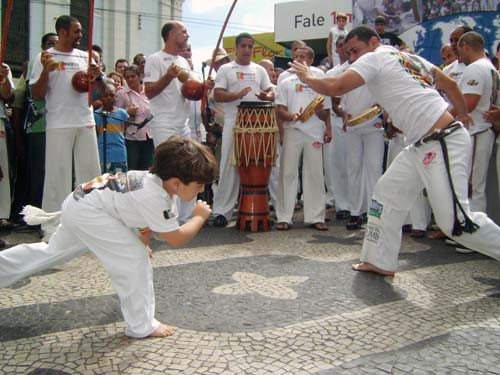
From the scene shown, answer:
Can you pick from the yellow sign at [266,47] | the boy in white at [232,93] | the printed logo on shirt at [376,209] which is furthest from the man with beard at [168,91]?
the yellow sign at [266,47]

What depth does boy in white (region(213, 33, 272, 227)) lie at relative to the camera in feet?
20.6

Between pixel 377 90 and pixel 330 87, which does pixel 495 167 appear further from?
pixel 330 87

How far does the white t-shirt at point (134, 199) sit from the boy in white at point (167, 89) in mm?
2807

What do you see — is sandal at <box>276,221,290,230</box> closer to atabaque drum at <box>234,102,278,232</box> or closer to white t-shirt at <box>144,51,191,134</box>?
atabaque drum at <box>234,102,278,232</box>

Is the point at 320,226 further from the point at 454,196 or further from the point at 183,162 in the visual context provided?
the point at 183,162

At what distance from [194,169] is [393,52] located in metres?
1.99

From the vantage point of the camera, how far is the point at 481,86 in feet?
16.6

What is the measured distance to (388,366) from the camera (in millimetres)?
2430

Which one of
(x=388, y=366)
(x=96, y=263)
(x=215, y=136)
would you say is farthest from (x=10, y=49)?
(x=388, y=366)

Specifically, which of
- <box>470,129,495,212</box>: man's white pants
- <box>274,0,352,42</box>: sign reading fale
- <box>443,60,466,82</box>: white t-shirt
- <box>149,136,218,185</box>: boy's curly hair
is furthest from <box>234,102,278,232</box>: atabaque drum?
<box>274,0,352,42</box>: sign reading fale

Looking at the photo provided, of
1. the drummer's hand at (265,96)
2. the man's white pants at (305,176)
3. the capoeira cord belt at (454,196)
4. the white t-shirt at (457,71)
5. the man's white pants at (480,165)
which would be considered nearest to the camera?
the capoeira cord belt at (454,196)

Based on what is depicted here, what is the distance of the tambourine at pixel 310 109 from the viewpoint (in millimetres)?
5875

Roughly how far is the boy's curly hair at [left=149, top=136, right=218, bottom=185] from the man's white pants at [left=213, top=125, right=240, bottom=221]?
354cm

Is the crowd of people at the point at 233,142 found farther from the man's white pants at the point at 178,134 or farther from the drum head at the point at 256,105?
the drum head at the point at 256,105
